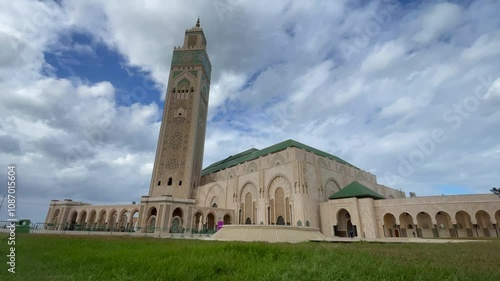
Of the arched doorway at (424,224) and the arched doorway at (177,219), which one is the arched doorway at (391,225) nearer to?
the arched doorway at (424,224)

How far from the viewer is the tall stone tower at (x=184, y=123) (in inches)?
1358

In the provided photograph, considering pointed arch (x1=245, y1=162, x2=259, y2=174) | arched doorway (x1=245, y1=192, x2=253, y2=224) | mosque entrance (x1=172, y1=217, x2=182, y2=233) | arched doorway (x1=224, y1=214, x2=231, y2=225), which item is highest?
pointed arch (x1=245, y1=162, x2=259, y2=174)

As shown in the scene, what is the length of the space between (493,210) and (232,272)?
27095 mm

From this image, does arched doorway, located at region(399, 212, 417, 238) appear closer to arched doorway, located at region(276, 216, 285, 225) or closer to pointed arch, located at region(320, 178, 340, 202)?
pointed arch, located at region(320, 178, 340, 202)

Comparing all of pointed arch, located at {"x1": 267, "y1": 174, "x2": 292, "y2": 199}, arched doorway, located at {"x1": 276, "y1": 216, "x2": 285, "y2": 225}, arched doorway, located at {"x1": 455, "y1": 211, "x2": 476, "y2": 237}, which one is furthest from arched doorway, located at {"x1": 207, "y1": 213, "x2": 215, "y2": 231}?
arched doorway, located at {"x1": 455, "y1": 211, "x2": 476, "y2": 237}

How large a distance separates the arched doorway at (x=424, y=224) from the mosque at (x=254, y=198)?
3.6 inches

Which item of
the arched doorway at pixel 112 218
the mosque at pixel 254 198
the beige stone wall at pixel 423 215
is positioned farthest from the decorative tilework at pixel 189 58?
the beige stone wall at pixel 423 215

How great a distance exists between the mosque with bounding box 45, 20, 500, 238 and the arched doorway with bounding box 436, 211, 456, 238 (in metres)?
0.09

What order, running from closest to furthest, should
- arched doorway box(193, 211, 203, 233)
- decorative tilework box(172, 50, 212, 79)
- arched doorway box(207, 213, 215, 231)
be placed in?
arched doorway box(193, 211, 203, 233) → arched doorway box(207, 213, 215, 231) → decorative tilework box(172, 50, 212, 79)

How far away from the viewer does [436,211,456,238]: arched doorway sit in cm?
2528

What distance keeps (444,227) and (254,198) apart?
819 inches

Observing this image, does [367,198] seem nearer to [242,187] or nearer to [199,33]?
[242,187]

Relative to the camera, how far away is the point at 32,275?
2.94 m

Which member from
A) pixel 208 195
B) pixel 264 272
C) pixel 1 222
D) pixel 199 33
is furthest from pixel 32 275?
pixel 199 33
